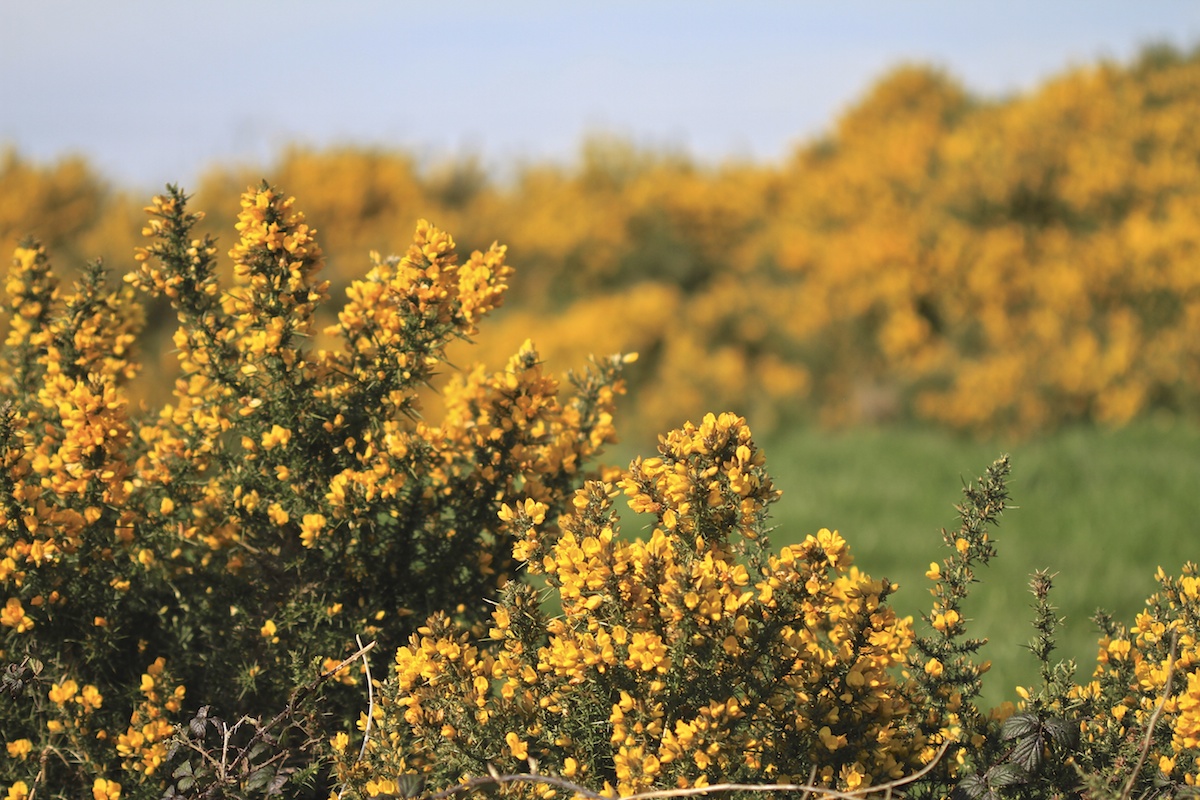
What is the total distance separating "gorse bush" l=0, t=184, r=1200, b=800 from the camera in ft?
6.85

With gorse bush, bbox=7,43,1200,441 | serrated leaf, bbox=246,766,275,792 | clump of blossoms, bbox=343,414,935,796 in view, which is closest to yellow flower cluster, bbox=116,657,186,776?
serrated leaf, bbox=246,766,275,792

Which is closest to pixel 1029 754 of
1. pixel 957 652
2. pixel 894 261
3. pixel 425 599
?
pixel 957 652

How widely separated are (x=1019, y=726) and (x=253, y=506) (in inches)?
64.1

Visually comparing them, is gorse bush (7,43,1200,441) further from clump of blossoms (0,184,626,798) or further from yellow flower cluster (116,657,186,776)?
yellow flower cluster (116,657,186,776)

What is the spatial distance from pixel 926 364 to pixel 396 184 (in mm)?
9942

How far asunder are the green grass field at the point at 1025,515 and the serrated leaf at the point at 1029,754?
74.6 inches

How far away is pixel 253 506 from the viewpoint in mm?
2576

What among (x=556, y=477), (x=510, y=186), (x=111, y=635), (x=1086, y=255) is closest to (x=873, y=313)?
(x=1086, y=255)

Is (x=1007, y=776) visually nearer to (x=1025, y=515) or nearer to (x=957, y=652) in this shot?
(x=957, y=652)

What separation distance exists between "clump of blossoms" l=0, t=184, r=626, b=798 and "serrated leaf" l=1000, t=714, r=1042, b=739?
1053mm

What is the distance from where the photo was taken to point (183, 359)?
2.62 m

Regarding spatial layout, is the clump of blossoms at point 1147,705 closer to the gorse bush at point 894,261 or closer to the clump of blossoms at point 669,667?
the clump of blossoms at point 669,667

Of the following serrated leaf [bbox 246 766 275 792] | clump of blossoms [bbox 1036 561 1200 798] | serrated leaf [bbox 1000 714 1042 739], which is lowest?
serrated leaf [bbox 246 766 275 792]

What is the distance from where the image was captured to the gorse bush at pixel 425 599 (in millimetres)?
2088
